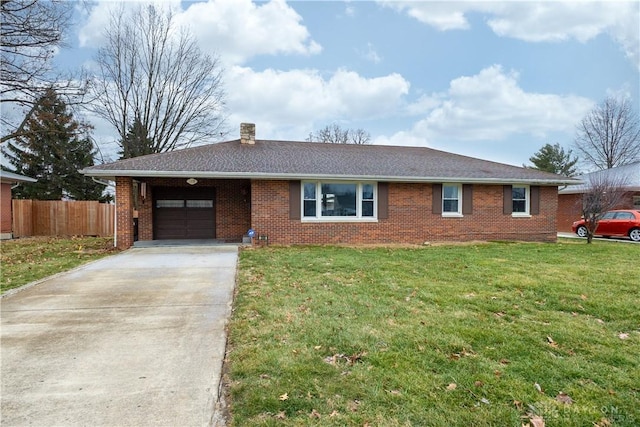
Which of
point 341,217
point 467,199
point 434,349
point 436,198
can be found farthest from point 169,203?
point 434,349

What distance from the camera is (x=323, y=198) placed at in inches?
510

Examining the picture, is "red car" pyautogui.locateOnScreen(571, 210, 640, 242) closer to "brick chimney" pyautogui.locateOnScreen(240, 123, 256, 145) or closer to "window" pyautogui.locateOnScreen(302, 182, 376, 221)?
"window" pyautogui.locateOnScreen(302, 182, 376, 221)

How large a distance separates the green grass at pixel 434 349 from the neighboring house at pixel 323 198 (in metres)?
5.45

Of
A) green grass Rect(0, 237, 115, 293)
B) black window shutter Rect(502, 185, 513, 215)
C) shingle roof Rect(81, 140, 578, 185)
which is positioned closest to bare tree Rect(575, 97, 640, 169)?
shingle roof Rect(81, 140, 578, 185)

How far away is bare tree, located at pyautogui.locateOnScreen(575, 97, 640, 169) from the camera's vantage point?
33938 millimetres

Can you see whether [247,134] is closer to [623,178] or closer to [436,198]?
[436,198]

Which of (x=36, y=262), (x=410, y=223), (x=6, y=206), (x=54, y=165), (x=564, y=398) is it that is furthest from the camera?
(x=54, y=165)

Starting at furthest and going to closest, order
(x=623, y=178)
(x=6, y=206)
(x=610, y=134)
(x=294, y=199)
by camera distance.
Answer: (x=610, y=134), (x=623, y=178), (x=6, y=206), (x=294, y=199)

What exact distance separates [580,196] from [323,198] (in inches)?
617

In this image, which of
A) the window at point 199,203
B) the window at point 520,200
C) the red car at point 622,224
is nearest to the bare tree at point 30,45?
the window at point 199,203

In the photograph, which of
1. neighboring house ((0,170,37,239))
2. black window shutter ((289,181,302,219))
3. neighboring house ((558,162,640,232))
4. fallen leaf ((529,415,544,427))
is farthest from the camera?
neighboring house ((558,162,640,232))

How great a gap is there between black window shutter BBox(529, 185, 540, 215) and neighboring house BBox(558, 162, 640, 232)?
6.17 metres

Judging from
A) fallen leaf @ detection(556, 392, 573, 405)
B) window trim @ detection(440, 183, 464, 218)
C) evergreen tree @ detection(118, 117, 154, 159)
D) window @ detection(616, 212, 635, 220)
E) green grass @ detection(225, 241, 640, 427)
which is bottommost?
fallen leaf @ detection(556, 392, 573, 405)

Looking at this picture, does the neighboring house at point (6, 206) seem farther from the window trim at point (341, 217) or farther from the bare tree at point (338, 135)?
the bare tree at point (338, 135)
